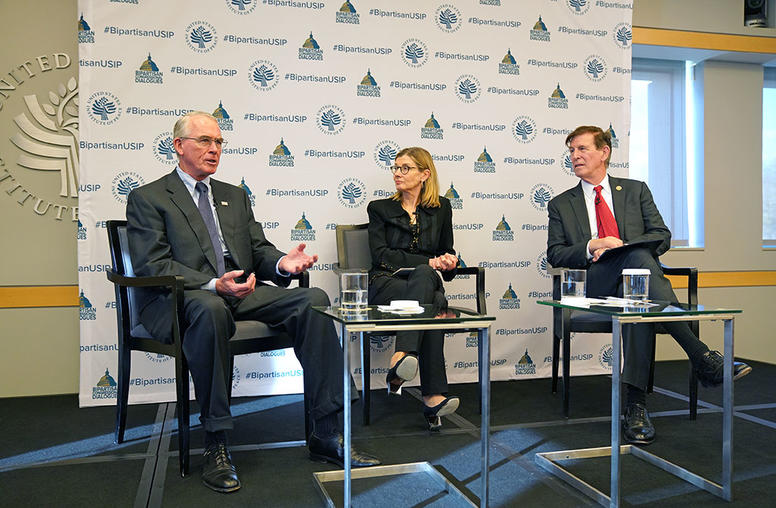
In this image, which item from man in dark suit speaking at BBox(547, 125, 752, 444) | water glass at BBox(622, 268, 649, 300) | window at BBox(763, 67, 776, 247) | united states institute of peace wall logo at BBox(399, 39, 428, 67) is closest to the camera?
water glass at BBox(622, 268, 649, 300)

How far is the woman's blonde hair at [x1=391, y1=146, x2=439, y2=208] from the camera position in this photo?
332 centimetres

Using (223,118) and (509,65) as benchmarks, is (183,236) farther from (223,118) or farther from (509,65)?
(509,65)

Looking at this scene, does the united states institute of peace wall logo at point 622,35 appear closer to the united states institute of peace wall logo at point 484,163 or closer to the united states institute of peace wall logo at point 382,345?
the united states institute of peace wall logo at point 484,163

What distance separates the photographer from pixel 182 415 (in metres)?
2.20

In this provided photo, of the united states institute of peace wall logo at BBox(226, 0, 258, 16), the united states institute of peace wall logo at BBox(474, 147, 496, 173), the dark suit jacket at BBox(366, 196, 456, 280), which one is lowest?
the dark suit jacket at BBox(366, 196, 456, 280)

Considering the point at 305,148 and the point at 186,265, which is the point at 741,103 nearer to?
the point at 305,148

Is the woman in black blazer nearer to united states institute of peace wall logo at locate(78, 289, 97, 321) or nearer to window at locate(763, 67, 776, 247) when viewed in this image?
united states institute of peace wall logo at locate(78, 289, 97, 321)

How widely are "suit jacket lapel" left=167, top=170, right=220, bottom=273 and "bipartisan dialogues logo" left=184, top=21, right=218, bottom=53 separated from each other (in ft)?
3.64

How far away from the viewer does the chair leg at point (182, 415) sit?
7.16ft

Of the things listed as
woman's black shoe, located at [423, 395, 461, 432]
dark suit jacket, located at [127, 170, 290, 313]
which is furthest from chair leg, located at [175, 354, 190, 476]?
woman's black shoe, located at [423, 395, 461, 432]

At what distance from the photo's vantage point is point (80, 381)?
3219 mm

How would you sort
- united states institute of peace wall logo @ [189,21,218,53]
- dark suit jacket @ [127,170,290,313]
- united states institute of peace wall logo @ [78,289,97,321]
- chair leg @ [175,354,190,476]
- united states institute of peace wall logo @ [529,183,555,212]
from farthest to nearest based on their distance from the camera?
united states institute of peace wall logo @ [529,183,555,212] → united states institute of peace wall logo @ [189,21,218,53] → united states institute of peace wall logo @ [78,289,97,321] → dark suit jacket @ [127,170,290,313] → chair leg @ [175,354,190,476]

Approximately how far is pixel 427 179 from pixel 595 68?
1.52 metres

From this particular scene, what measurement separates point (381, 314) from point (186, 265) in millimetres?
992
